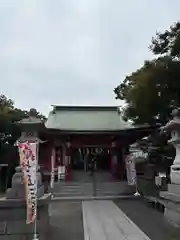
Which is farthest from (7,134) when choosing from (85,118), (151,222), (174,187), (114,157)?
(174,187)

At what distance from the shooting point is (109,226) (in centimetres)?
1112

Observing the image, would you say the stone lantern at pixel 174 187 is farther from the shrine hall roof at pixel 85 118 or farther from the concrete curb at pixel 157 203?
the shrine hall roof at pixel 85 118

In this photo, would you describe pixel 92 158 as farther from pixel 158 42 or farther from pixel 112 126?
pixel 158 42

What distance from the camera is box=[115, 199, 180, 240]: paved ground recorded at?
9479 mm

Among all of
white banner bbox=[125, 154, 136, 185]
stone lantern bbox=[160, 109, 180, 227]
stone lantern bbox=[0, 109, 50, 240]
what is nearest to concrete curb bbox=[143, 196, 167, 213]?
stone lantern bbox=[160, 109, 180, 227]

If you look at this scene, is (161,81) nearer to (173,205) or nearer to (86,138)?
(173,205)

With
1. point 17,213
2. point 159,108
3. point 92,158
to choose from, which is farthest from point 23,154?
point 92,158

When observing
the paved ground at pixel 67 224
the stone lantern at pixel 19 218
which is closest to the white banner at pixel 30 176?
the stone lantern at pixel 19 218

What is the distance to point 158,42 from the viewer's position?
17.1 meters

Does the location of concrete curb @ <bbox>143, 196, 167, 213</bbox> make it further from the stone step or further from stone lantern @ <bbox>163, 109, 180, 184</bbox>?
stone lantern @ <bbox>163, 109, 180, 184</bbox>

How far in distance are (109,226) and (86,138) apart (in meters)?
17.3

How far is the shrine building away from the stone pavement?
1013cm

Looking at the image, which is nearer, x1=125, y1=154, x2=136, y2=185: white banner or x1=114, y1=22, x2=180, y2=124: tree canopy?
x1=114, y1=22, x2=180, y2=124: tree canopy

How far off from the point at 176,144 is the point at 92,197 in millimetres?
9735
